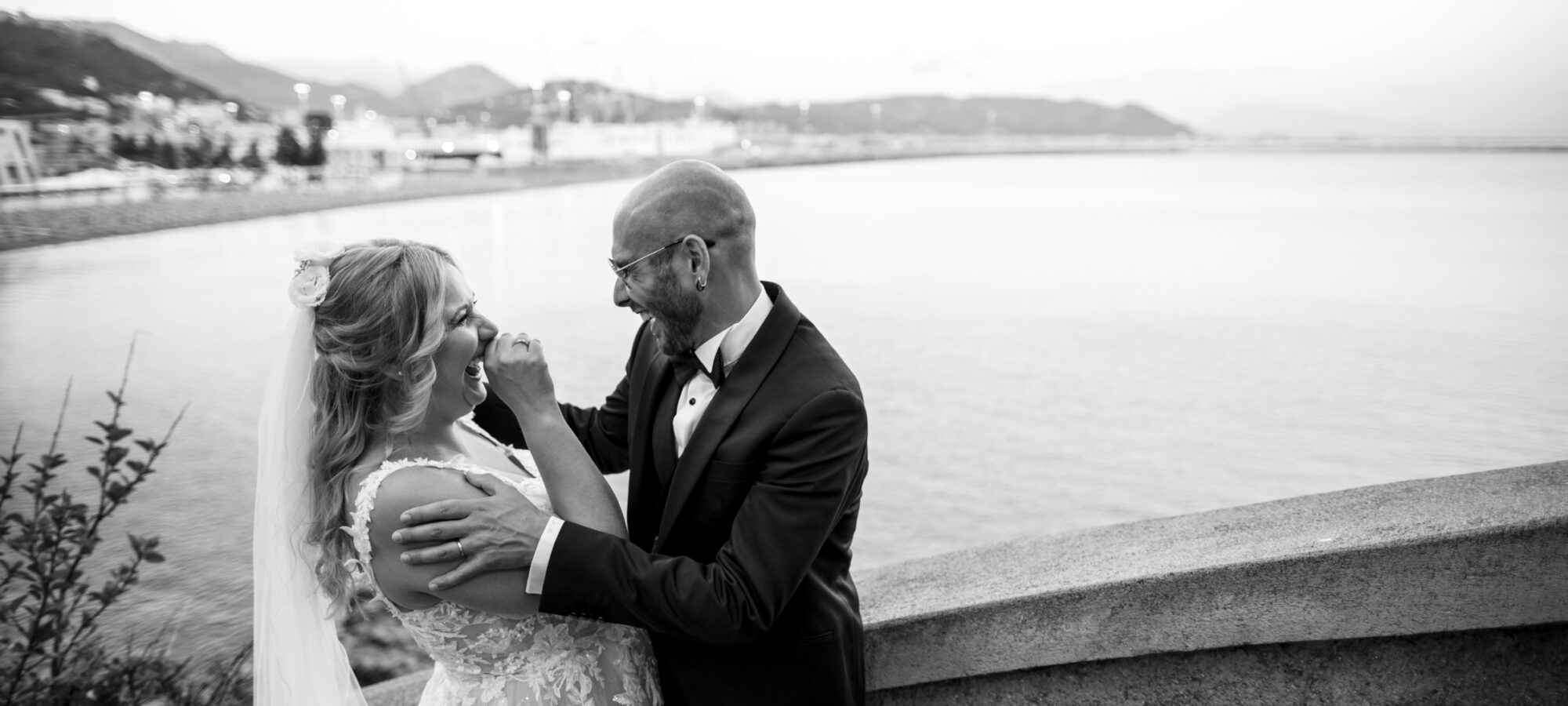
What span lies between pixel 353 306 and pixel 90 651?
8.17 feet

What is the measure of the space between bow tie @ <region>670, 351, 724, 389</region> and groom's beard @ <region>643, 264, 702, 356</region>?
0.01m

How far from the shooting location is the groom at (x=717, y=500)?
172 centimetres

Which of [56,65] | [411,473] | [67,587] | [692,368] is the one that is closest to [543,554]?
[411,473]

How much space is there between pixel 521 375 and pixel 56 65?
34.4 ft

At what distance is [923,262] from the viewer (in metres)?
19.3

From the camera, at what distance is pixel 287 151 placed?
143 feet

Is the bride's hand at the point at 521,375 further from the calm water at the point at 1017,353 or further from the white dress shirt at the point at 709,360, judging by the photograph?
the calm water at the point at 1017,353

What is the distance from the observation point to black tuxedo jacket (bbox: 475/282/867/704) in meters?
1.71

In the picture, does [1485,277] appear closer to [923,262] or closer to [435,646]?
[923,262]

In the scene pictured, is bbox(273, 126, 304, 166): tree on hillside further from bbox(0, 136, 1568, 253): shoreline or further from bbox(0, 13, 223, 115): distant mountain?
bbox(0, 13, 223, 115): distant mountain

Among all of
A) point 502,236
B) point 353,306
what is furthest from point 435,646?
point 502,236

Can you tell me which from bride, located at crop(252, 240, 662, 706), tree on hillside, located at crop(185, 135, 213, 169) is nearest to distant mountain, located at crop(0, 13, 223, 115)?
tree on hillside, located at crop(185, 135, 213, 169)

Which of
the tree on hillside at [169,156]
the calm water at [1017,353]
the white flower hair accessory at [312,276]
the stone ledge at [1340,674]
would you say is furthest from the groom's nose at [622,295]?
the tree on hillside at [169,156]

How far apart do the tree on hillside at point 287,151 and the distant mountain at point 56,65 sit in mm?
28295
